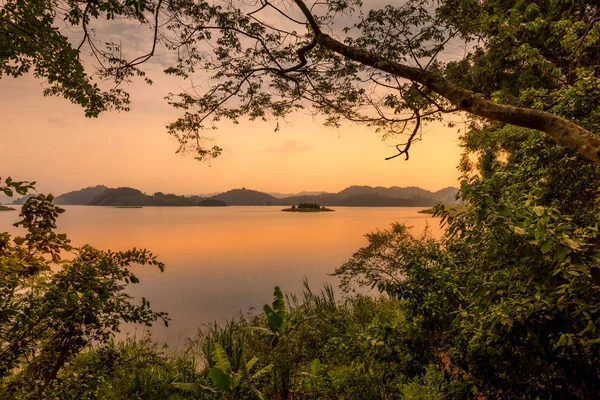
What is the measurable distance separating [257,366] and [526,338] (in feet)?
15.0

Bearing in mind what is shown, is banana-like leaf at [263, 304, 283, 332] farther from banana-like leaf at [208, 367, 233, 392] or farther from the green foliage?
the green foliage

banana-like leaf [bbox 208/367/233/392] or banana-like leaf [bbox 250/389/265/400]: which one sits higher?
banana-like leaf [bbox 208/367/233/392]

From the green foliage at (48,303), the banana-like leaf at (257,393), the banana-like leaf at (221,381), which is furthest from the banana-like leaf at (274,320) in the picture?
the green foliage at (48,303)

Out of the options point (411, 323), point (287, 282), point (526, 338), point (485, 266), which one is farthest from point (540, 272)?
point (287, 282)

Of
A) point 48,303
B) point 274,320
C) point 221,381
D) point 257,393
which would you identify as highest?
point 48,303

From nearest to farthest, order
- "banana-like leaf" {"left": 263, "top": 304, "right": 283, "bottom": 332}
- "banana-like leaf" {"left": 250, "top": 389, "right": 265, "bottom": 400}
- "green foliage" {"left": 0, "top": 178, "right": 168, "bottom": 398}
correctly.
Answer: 1. "green foliage" {"left": 0, "top": 178, "right": 168, "bottom": 398}
2. "banana-like leaf" {"left": 250, "top": 389, "right": 265, "bottom": 400}
3. "banana-like leaf" {"left": 263, "top": 304, "right": 283, "bottom": 332}

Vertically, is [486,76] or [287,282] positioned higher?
[486,76]

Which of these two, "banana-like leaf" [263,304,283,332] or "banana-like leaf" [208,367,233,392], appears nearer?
"banana-like leaf" [208,367,233,392]

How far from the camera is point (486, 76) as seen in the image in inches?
469

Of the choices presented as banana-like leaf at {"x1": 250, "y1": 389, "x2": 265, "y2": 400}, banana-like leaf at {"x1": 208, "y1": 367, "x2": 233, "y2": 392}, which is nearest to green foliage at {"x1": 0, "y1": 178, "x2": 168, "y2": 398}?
banana-like leaf at {"x1": 208, "y1": 367, "x2": 233, "y2": 392}

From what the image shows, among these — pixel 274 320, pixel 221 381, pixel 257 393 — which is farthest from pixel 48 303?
pixel 274 320

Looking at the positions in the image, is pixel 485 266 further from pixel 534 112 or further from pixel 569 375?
pixel 534 112

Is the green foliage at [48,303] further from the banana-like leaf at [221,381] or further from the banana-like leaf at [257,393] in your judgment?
the banana-like leaf at [257,393]

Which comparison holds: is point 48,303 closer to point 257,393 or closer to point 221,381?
point 221,381
